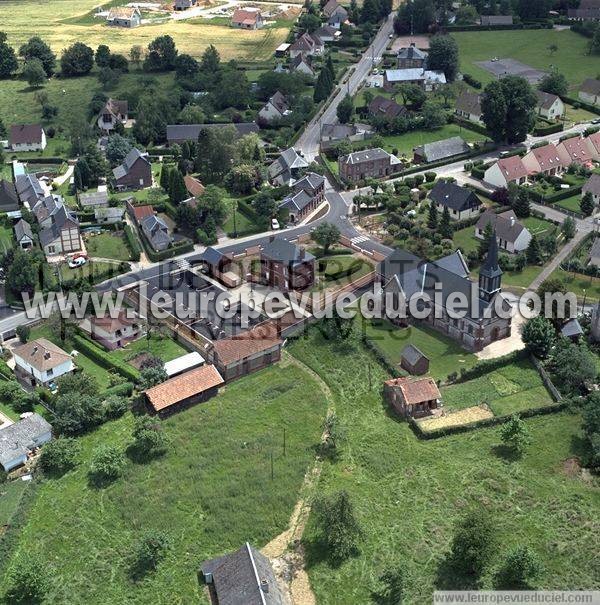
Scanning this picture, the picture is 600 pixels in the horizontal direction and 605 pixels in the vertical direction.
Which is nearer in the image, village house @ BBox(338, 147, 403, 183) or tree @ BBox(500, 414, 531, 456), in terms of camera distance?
tree @ BBox(500, 414, 531, 456)

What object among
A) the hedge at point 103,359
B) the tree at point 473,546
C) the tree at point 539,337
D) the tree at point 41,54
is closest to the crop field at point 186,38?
the tree at point 41,54

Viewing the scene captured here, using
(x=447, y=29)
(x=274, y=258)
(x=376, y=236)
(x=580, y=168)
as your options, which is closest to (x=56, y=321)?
(x=274, y=258)

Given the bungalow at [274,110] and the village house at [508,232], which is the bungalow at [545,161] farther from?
the bungalow at [274,110]

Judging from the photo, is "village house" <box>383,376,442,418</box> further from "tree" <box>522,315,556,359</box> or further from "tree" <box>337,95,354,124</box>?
"tree" <box>337,95,354,124</box>

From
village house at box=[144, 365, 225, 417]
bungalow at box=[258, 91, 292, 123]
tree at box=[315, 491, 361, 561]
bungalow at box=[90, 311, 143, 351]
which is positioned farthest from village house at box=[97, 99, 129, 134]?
tree at box=[315, 491, 361, 561]

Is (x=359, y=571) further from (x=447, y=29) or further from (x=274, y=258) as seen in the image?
(x=447, y=29)
